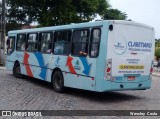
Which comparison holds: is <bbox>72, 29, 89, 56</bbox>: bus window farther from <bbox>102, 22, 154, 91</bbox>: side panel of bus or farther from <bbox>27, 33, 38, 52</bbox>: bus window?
<bbox>27, 33, 38, 52</bbox>: bus window

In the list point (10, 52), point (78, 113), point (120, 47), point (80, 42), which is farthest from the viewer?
point (10, 52)

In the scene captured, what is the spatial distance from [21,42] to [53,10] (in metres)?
19.9

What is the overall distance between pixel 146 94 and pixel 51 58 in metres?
4.08

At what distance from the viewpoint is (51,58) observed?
48.9ft

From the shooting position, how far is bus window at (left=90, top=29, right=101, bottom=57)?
12.0 metres

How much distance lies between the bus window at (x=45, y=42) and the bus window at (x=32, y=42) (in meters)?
0.60

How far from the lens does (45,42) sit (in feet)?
51.3

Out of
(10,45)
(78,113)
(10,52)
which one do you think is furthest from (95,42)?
(10,45)

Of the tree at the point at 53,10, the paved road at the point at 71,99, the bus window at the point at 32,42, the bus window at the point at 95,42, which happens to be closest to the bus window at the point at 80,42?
the bus window at the point at 95,42

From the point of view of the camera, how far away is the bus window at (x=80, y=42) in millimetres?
12680

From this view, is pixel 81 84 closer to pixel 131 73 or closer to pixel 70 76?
pixel 70 76

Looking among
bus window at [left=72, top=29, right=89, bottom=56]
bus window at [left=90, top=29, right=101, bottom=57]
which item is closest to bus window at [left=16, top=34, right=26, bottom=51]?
bus window at [left=72, top=29, right=89, bottom=56]

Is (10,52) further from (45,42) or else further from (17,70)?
(45,42)

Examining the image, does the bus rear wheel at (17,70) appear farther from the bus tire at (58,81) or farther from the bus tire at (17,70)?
the bus tire at (58,81)
